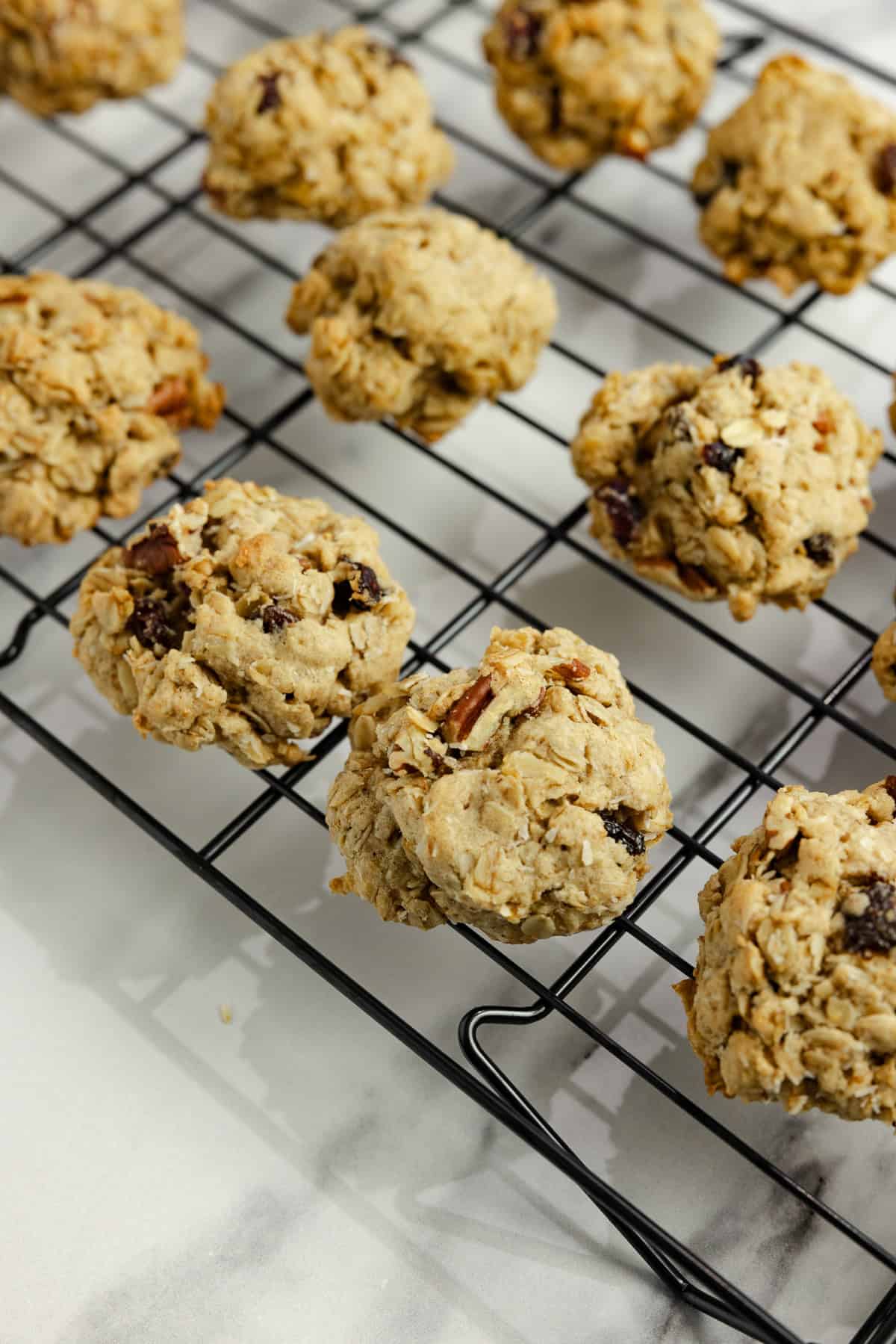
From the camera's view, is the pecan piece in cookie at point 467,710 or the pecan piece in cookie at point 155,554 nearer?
the pecan piece in cookie at point 467,710

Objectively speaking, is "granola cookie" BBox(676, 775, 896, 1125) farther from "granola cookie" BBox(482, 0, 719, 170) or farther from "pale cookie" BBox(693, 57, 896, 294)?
"granola cookie" BBox(482, 0, 719, 170)

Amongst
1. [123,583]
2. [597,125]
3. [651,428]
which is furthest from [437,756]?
[597,125]

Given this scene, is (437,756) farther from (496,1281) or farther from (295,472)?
(295,472)

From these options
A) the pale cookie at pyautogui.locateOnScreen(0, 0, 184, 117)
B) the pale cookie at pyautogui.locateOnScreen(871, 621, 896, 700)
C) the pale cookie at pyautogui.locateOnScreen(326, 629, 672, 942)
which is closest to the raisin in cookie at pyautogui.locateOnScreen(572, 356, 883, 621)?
the pale cookie at pyautogui.locateOnScreen(871, 621, 896, 700)

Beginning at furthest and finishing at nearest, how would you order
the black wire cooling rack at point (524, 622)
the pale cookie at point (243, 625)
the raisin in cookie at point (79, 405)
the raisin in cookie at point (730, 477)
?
the raisin in cookie at point (79, 405)
the raisin in cookie at point (730, 477)
the pale cookie at point (243, 625)
the black wire cooling rack at point (524, 622)

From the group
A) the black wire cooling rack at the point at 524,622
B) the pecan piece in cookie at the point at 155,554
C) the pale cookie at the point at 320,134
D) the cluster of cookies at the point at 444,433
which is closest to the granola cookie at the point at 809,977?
the cluster of cookies at the point at 444,433

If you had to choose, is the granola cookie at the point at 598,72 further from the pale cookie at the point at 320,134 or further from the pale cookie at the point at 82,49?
the pale cookie at the point at 82,49

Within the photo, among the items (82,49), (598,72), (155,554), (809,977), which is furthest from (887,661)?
(82,49)
